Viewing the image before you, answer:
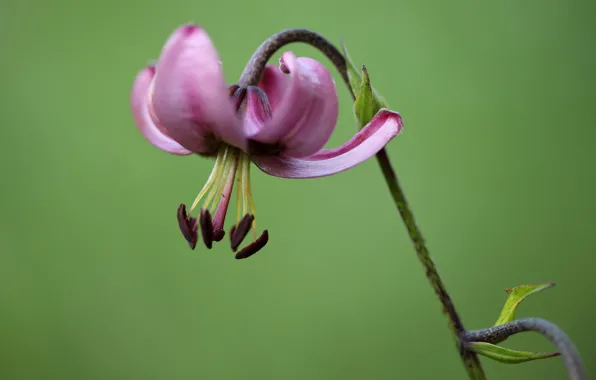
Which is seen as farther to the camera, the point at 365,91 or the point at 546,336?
the point at 365,91

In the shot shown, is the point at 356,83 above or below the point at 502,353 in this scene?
above

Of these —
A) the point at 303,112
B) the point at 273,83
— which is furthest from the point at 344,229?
the point at 303,112

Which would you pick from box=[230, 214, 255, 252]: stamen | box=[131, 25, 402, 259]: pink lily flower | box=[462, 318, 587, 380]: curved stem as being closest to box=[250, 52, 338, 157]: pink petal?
box=[131, 25, 402, 259]: pink lily flower

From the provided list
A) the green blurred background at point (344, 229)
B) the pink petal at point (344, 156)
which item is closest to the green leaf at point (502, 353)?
the pink petal at point (344, 156)

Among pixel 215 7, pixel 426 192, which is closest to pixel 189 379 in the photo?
pixel 426 192

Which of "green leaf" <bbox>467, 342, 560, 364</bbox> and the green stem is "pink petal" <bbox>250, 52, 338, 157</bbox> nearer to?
the green stem

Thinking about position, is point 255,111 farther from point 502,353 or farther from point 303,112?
point 502,353

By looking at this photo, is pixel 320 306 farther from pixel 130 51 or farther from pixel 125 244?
pixel 130 51
